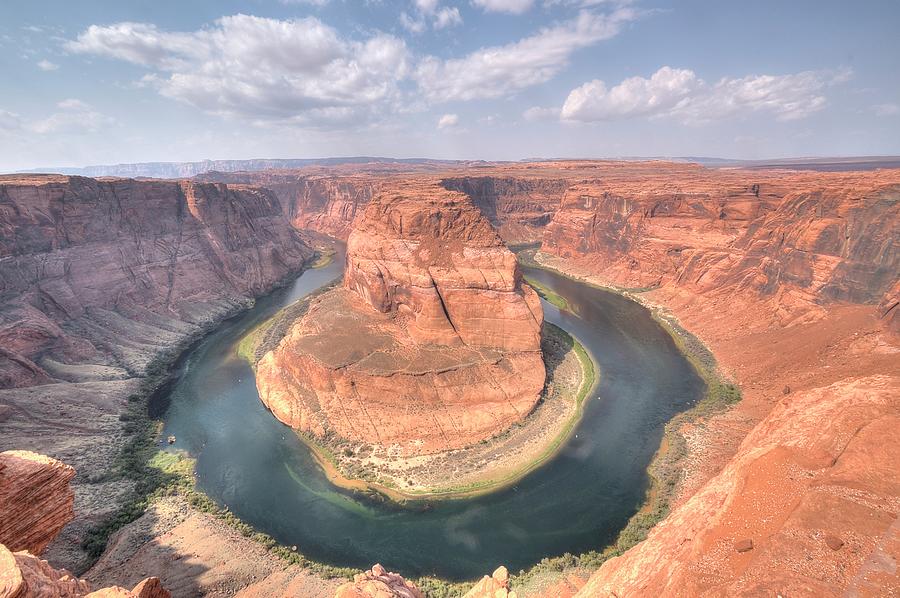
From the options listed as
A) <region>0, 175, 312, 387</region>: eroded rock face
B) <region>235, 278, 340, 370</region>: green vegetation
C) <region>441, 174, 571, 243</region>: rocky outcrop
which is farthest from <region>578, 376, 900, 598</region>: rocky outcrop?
<region>441, 174, 571, 243</region>: rocky outcrop

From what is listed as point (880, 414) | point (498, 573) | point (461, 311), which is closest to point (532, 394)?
point (461, 311)

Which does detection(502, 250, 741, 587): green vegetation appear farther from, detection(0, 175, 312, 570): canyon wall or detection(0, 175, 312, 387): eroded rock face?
detection(0, 175, 312, 387): eroded rock face

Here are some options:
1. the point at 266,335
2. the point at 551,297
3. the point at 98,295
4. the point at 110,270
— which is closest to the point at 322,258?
the point at 110,270

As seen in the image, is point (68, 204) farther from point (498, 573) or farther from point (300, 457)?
point (498, 573)

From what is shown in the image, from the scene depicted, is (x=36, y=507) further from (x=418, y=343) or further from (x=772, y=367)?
(x=772, y=367)

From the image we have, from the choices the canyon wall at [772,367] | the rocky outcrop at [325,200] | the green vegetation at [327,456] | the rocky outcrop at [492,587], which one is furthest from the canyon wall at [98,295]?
the rocky outcrop at [325,200]

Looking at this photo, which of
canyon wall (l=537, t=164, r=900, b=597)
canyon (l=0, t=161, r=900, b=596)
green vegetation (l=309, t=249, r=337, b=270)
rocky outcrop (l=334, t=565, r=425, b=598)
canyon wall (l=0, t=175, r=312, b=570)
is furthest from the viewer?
green vegetation (l=309, t=249, r=337, b=270)
